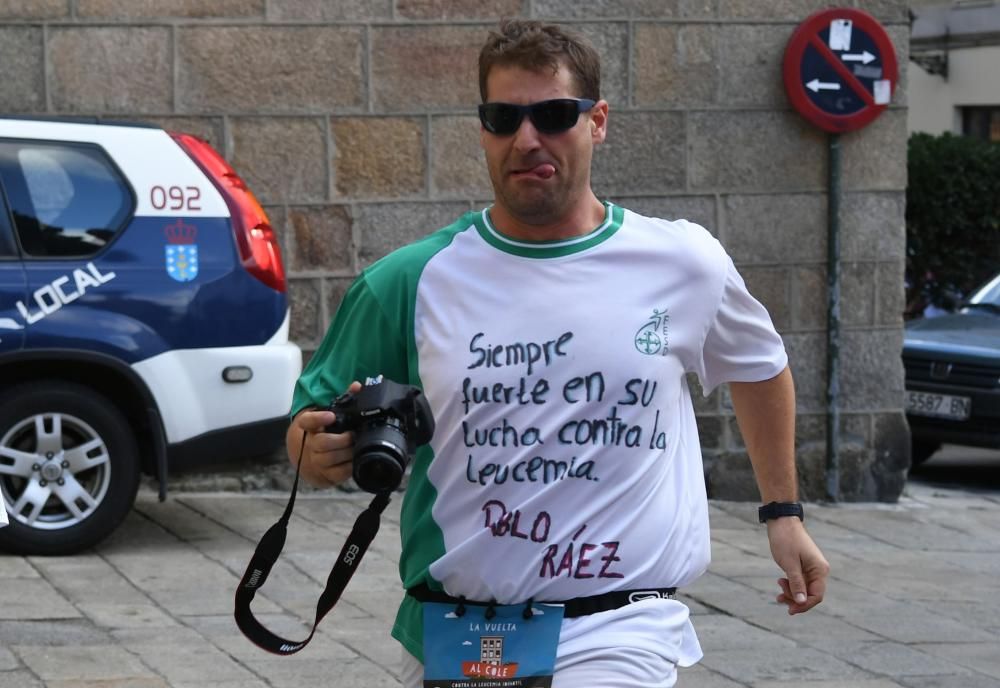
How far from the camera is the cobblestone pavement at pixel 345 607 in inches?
239

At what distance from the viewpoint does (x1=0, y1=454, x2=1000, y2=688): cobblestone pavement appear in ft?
19.9

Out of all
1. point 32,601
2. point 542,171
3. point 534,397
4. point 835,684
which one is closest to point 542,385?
point 534,397

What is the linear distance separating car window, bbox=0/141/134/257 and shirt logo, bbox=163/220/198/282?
0.21m

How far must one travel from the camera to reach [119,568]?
295 inches

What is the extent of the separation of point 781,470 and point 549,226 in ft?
2.38

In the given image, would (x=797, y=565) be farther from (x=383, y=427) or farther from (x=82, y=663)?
(x=82, y=663)

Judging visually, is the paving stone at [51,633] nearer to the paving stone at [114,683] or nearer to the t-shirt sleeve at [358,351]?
the paving stone at [114,683]

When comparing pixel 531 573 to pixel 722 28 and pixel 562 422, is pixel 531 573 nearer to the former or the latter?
pixel 562 422

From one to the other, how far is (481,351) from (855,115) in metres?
6.77

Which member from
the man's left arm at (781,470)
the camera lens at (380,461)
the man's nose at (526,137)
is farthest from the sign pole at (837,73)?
the camera lens at (380,461)

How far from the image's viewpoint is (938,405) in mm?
10930

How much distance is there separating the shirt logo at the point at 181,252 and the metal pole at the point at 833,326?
3.60 m

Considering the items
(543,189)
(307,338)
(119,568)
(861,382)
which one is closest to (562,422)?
(543,189)

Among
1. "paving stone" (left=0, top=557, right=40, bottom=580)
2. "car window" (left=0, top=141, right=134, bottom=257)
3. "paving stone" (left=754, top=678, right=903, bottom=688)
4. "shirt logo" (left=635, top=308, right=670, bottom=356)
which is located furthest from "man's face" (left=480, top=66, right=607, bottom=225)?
"car window" (left=0, top=141, right=134, bottom=257)
